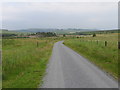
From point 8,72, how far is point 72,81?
16.4 ft

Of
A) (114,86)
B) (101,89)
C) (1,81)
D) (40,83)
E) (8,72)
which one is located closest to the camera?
(101,89)

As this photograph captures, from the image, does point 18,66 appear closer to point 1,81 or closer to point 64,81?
point 1,81

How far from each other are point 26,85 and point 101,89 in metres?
3.72

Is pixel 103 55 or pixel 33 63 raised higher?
pixel 103 55

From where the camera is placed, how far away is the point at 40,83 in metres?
9.69

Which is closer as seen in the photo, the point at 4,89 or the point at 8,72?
the point at 4,89

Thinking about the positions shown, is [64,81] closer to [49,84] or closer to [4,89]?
[49,84]

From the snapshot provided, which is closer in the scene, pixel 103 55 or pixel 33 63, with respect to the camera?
pixel 33 63

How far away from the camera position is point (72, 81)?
9945 mm

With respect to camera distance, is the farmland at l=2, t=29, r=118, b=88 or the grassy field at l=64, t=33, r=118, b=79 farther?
the grassy field at l=64, t=33, r=118, b=79

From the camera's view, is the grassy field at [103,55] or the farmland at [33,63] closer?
the farmland at [33,63]

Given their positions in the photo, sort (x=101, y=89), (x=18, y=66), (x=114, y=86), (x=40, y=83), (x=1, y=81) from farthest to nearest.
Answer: (x=18, y=66)
(x=1, y=81)
(x=40, y=83)
(x=114, y=86)
(x=101, y=89)

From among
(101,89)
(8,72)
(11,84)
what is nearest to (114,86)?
(101,89)

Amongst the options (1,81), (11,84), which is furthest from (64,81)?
(1,81)
